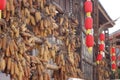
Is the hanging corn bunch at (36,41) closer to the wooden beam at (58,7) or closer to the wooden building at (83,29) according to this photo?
the wooden beam at (58,7)

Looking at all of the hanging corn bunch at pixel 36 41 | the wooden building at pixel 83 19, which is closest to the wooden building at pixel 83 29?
the wooden building at pixel 83 19

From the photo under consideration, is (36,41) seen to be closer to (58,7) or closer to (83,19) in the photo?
(58,7)

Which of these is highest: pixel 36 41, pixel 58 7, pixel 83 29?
pixel 58 7

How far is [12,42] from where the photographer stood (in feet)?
20.0

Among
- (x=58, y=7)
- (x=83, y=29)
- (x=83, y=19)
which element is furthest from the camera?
(x=83, y=19)

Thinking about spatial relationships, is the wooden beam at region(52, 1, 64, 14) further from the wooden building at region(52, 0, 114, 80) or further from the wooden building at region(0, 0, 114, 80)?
the wooden building at region(52, 0, 114, 80)

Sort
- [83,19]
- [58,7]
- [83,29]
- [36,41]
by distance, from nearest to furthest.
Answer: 1. [36,41]
2. [58,7]
3. [83,29]
4. [83,19]

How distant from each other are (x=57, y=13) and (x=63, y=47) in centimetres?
90

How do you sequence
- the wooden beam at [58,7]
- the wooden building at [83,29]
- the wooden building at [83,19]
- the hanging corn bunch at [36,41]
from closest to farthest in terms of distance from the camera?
the hanging corn bunch at [36,41] < the wooden beam at [58,7] < the wooden building at [83,29] < the wooden building at [83,19]

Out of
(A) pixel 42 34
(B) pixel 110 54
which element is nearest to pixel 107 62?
(B) pixel 110 54

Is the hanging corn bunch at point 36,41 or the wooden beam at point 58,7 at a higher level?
the wooden beam at point 58,7

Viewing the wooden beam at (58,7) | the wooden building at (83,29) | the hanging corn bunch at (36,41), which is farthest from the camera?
the wooden building at (83,29)

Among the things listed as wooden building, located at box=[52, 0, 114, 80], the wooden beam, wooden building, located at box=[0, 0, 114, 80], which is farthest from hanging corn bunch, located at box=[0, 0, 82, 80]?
wooden building, located at box=[52, 0, 114, 80]

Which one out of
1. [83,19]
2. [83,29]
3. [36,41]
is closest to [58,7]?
[36,41]
